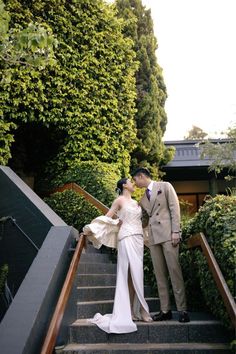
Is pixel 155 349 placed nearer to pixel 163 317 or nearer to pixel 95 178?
pixel 163 317

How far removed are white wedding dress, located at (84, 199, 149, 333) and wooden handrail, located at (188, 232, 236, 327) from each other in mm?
763

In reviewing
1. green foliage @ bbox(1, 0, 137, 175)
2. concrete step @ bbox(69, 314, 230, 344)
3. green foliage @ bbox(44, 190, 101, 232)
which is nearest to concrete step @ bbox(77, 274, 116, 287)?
concrete step @ bbox(69, 314, 230, 344)

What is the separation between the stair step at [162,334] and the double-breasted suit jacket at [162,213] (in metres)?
0.99

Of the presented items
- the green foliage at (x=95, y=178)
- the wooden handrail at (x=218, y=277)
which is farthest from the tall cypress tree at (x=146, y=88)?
the wooden handrail at (x=218, y=277)

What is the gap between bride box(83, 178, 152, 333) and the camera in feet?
14.0

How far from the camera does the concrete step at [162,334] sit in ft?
13.6

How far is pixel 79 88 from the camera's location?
10938 millimetres

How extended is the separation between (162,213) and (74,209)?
4308 mm

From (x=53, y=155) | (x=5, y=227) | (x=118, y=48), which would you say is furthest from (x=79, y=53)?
(x=5, y=227)

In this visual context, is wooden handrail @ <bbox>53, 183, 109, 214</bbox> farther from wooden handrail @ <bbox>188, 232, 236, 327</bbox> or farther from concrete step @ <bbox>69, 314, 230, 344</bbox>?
concrete step @ <bbox>69, 314, 230, 344</bbox>

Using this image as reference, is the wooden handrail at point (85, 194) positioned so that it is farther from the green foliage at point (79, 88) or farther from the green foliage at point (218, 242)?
the green foliage at point (218, 242)

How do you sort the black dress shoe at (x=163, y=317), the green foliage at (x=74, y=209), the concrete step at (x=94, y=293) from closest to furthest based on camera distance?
the black dress shoe at (x=163, y=317) < the concrete step at (x=94, y=293) < the green foliage at (x=74, y=209)

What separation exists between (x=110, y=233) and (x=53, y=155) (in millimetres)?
6735

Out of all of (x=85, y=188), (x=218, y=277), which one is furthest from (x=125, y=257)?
(x=85, y=188)
